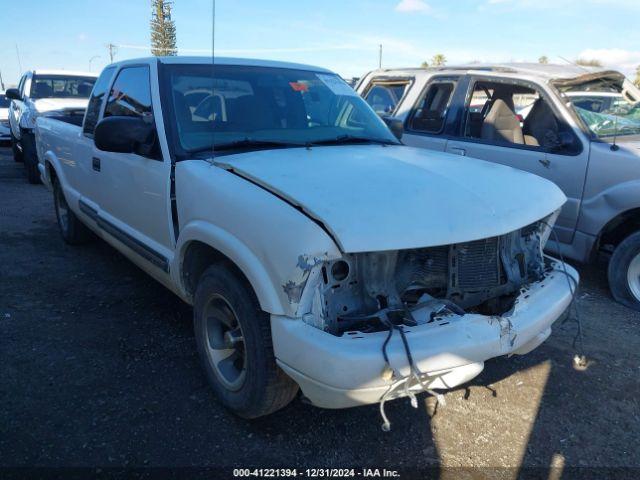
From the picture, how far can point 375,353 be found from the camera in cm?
207

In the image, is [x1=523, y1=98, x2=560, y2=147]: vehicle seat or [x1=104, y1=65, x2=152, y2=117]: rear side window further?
[x1=523, y1=98, x2=560, y2=147]: vehicle seat

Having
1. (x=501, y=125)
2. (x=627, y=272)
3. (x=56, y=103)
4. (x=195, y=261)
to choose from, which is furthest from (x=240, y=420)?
(x=56, y=103)

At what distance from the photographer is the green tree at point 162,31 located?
324cm

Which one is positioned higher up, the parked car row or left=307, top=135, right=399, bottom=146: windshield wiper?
left=307, top=135, right=399, bottom=146: windshield wiper

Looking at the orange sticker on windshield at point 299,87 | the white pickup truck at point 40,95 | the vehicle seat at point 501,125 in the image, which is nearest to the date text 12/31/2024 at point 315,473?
the orange sticker on windshield at point 299,87

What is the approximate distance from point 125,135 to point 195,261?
883 millimetres

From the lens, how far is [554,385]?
10.5 feet

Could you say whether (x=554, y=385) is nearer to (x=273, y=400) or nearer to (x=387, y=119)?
(x=273, y=400)

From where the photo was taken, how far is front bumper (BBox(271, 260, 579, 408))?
2.06 meters

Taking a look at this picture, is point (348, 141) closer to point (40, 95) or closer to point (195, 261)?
point (195, 261)

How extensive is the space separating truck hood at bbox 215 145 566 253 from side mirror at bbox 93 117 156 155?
0.59 m

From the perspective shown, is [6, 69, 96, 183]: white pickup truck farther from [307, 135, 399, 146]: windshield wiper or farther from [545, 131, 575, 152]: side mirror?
[545, 131, 575, 152]: side mirror

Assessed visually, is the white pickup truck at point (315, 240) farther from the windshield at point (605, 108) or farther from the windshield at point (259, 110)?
the windshield at point (605, 108)

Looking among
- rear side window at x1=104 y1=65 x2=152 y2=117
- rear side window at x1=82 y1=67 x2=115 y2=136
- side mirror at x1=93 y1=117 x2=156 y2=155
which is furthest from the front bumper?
rear side window at x1=82 y1=67 x2=115 y2=136
